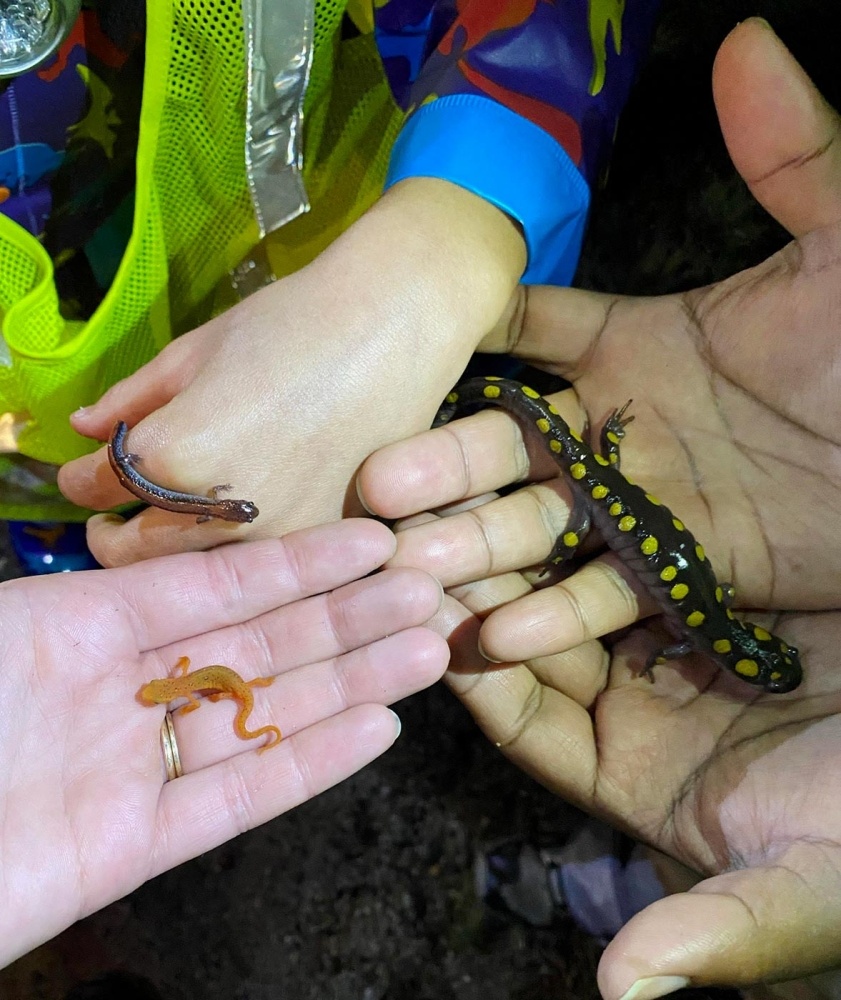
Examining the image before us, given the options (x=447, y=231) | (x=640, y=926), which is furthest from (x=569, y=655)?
(x=447, y=231)

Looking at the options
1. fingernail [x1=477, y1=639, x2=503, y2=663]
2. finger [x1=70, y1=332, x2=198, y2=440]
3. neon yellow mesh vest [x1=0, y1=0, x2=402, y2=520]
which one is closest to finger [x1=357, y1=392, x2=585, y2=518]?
fingernail [x1=477, y1=639, x2=503, y2=663]

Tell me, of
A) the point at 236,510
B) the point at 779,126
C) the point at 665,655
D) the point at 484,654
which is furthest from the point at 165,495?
the point at 779,126

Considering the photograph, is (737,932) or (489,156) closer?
(737,932)

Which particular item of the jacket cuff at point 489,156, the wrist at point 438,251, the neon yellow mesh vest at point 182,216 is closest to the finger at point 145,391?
the neon yellow mesh vest at point 182,216

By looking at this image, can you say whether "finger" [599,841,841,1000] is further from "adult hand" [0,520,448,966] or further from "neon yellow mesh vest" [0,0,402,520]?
"neon yellow mesh vest" [0,0,402,520]

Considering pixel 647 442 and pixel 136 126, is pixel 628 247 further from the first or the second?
pixel 136 126

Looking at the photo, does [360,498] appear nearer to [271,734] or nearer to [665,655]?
[271,734]
